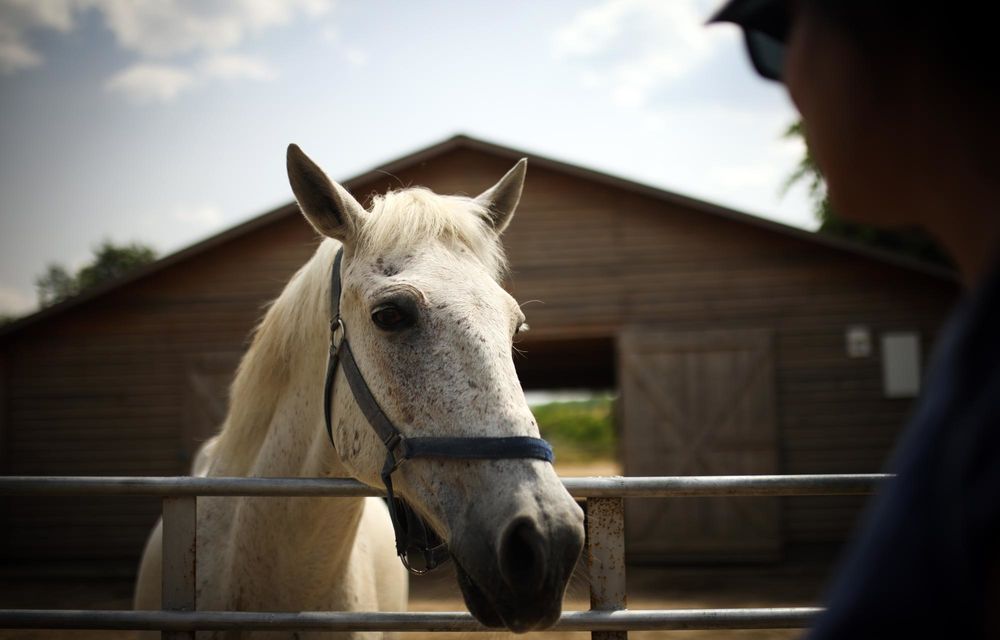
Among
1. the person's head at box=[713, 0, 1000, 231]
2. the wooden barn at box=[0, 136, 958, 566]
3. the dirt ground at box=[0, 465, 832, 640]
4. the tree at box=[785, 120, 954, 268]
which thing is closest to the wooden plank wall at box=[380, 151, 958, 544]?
the wooden barn at box=[0, 136, 958, 566]

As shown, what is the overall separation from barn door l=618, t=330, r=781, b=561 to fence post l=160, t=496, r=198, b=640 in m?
7.78

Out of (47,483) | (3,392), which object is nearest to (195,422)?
(3,392)

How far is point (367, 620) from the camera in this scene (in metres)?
2.02

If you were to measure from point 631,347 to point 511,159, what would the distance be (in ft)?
10.5

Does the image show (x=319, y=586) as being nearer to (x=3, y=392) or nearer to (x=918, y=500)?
(x=918, y=500)

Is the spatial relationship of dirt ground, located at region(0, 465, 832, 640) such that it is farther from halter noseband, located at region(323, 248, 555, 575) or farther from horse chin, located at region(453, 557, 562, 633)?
horse chin, located at region(453, 557, 562, 633)

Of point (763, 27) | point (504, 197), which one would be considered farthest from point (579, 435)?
point (763, 27)

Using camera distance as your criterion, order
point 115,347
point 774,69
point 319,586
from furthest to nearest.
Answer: point 115,347 → point 319,586 → point 774,69

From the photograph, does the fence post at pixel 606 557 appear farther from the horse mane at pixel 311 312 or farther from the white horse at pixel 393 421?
the horse mane at pixel 311 312

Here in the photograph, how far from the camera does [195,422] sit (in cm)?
994

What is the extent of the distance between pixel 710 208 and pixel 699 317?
4.91ft

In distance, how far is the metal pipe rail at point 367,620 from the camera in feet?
6.56

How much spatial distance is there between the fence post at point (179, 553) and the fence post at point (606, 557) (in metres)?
1.20

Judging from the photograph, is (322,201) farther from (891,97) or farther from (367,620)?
(891,97)
